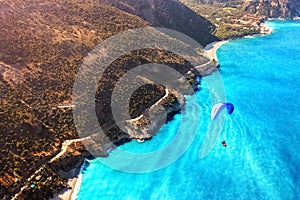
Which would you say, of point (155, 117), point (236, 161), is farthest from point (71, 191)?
point (236, 161)

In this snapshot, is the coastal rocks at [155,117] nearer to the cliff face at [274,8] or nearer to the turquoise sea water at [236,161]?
the turquoise sea water at [236,161]

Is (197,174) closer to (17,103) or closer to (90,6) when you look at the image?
(17,103)

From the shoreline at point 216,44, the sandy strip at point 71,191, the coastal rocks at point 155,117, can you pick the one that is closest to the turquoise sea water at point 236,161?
the sandy strip at point 71,191

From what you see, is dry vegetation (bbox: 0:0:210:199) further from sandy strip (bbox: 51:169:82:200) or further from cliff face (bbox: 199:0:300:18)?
cliff face (bbox: 199:0:300:18)

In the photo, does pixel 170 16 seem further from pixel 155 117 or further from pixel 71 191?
pixel 71 191

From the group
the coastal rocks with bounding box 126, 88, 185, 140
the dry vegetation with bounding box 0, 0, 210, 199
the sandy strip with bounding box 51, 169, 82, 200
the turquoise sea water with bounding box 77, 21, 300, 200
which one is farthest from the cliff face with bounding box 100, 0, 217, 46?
the sandy strip with bounding box 51, 169, 82, 200
